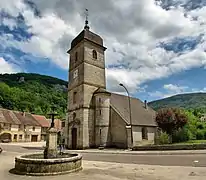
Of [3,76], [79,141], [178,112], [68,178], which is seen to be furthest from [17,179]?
[3,76]

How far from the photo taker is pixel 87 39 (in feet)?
98.3

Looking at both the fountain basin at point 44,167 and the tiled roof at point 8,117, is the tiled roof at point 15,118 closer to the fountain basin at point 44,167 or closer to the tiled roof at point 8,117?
the tiled roof at point 8,117

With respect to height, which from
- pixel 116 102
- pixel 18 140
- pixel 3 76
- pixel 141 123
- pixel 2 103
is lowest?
pixel 18 140

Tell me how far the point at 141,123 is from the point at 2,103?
72.8 m

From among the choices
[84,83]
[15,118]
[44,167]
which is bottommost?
[44,167]

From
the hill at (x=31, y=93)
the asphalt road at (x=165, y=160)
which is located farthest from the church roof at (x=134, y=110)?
the hill at (x=31, y=93)

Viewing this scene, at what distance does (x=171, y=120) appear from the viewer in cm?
2614

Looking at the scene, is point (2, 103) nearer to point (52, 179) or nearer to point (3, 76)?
point (3, 76)

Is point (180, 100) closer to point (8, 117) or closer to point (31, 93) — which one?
point (31, 93)

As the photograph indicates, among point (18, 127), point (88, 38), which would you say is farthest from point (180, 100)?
point (88, 38)

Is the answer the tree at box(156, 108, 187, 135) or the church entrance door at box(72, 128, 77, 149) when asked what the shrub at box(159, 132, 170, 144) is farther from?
the church entrance door at box(72, 128, 77, 149)

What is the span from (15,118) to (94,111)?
113 ft

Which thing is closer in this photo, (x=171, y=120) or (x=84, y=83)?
(x=171, y=120)

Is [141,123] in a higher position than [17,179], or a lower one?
higher
